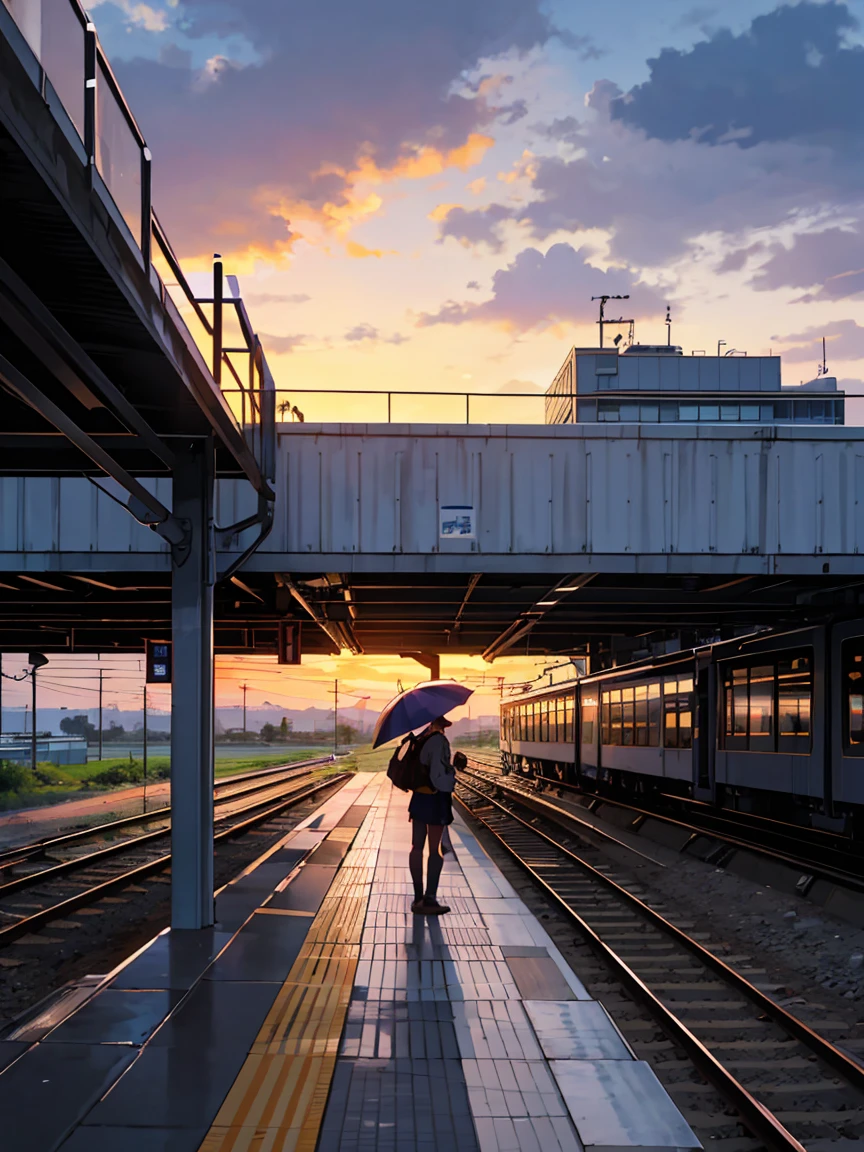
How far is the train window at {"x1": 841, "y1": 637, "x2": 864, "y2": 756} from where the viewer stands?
1353 centimetres

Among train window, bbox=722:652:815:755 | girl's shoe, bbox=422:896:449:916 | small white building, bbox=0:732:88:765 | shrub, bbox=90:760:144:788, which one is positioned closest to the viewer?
girl's shoe, bbox=422:896:449:916

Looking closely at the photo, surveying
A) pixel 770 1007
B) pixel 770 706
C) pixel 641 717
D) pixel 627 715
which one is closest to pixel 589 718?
pixel 627 715

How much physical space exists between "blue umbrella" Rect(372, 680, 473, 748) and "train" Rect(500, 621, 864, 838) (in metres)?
6.02

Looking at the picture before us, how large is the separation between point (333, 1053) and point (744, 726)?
13.1 meters

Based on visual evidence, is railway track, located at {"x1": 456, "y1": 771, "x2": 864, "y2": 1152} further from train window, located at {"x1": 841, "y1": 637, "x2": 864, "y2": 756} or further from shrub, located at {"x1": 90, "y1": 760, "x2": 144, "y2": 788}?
shrub, located at {"x1": 90, "y1": 760, "x2": 144, "y2": 788}

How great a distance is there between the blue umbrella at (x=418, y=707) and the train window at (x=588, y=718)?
19454 mm

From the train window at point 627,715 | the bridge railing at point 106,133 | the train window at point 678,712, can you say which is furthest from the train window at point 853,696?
the train window at point 627,715

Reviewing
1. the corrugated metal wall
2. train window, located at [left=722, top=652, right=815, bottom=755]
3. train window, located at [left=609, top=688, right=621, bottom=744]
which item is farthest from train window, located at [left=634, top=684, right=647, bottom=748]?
the corrugated metal wall

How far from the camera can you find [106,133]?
535 cm

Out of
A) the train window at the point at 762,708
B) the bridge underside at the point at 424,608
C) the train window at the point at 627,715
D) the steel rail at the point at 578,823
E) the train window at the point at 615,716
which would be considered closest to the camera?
the bridge underside at the point at 424,608

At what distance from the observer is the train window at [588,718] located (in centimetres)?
2981

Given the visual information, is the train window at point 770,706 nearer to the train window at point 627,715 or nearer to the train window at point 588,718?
the train window at point 627,715

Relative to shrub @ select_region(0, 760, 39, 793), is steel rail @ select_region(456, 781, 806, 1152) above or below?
above

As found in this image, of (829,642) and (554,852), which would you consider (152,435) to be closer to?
(829,642)
